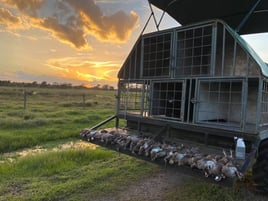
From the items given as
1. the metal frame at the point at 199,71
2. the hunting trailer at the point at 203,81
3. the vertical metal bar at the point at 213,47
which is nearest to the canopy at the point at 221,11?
the hunting trailer at the point at 203,81

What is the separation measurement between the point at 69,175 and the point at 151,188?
5.40 feet

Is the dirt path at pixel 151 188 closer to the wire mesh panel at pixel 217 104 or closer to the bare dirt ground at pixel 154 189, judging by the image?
the bare dirt ground at pixel 154 189

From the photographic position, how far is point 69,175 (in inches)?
167

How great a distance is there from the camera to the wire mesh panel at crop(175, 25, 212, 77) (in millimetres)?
3312

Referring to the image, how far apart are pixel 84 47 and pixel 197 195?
7.65 m

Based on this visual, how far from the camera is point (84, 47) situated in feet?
30.5

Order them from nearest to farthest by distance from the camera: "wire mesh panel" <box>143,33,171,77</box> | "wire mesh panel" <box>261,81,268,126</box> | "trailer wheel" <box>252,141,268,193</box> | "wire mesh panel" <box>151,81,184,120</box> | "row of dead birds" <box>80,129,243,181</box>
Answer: "row of dead birds" <box>80,129,243,181</box> < "trailer wheel" <box>252,141,268,193</box> < "wire mesh panel" <box>261,81,268,126</box> < "wire mesh panel" <box>143,33,171,77</box> < "wire mesh panel" <box>151,81,184,120</box>

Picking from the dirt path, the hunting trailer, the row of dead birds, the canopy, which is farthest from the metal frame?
the dirt path

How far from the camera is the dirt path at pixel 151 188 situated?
3.35 metres

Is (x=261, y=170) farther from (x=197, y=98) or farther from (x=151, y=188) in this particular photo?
(x=151, y=188)

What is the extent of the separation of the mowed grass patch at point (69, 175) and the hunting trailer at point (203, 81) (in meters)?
1.03

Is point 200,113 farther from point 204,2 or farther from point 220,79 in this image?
point 204,2

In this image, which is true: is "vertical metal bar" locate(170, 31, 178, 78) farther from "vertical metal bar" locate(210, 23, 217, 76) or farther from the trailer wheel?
the trailer wheel

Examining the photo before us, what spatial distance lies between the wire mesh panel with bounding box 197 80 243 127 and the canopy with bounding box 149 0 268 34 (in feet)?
4.23
